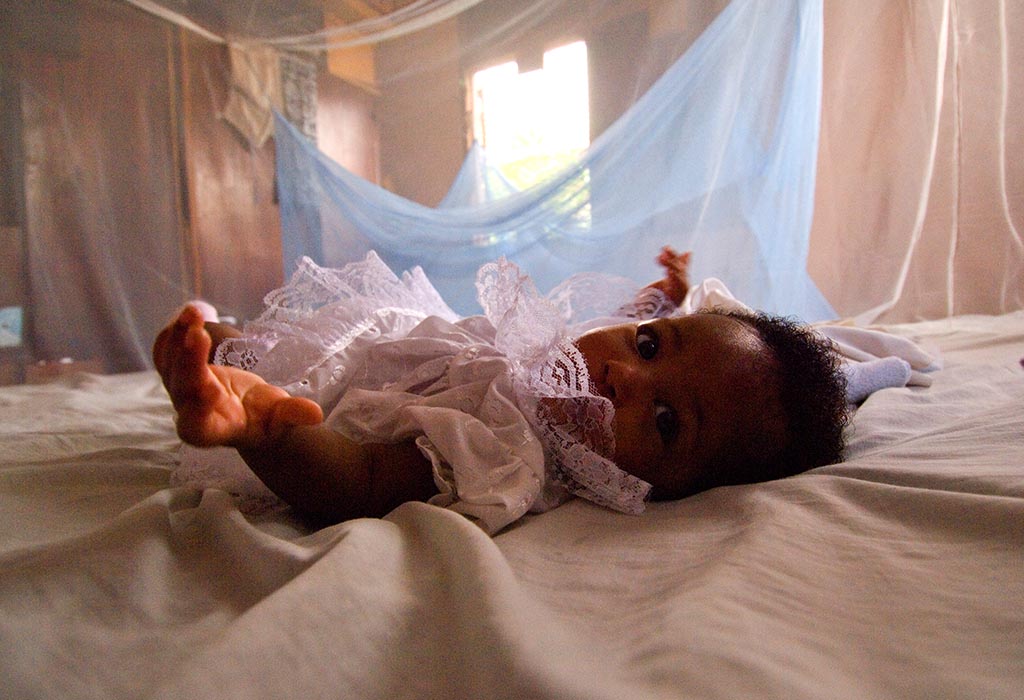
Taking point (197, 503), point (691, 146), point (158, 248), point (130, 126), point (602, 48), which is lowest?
point (197, 503)

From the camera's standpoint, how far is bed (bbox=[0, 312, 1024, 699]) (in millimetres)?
282

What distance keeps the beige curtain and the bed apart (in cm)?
161

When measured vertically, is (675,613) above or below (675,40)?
below

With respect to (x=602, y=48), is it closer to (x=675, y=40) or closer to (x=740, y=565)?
(x=675, y=40)

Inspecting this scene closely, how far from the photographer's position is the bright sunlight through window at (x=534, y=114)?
6.72 ft

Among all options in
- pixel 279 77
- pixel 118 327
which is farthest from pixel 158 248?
pixel 279 77

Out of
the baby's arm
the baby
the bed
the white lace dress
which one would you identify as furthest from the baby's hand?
the baby's arm

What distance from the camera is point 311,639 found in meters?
0.31

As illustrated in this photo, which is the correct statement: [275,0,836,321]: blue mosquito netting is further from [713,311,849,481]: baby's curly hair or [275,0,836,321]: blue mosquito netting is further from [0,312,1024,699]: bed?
[0,312,1024,699]: bed

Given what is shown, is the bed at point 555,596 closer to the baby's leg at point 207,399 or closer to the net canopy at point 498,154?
the baby's leg at point 207,399

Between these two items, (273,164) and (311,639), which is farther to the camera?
(273,164)

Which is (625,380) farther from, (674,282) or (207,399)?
(674,282)

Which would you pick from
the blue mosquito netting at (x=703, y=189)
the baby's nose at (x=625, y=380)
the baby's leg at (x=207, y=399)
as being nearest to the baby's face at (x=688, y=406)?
Answer: the baby's nose at (x=625, y=380)

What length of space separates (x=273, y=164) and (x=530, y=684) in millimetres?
2585
